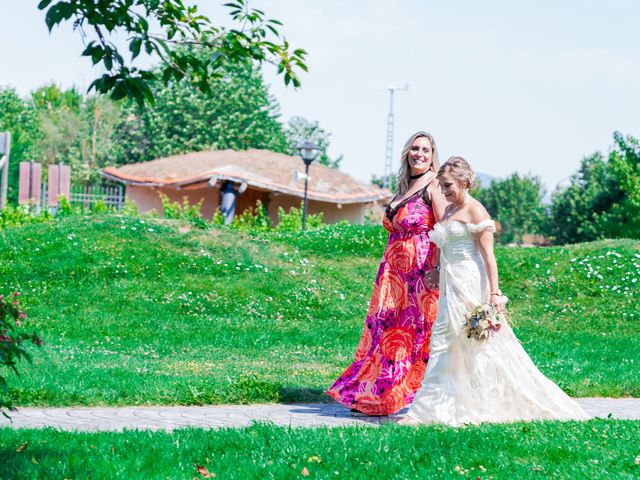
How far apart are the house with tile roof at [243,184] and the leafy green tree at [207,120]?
10.7m

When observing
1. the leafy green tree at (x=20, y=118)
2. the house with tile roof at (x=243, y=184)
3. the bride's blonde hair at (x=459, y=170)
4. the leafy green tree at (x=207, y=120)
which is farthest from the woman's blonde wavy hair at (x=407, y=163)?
the leafy green tree at (x=20, y=118)

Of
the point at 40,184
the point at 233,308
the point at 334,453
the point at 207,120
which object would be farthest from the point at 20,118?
the point at 334,453

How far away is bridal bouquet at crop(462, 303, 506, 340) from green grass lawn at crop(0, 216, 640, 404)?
2.30 m

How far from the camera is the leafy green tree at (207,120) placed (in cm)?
4794

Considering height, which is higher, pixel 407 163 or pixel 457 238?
pixel 407 163

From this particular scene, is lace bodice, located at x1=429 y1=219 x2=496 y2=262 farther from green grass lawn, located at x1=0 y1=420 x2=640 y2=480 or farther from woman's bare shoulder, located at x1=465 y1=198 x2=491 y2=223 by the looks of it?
green grass lawn, located at x1=0 y1=420 x2=640 y2=480

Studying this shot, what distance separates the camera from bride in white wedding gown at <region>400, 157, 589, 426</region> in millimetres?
7457

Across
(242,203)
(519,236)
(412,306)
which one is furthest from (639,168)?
(519,236)

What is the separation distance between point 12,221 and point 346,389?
1483 centimetres

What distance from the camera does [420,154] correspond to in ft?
26.8

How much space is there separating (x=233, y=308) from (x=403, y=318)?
8.05 meters

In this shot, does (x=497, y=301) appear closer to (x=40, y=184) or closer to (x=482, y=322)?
(x=482, y=322)

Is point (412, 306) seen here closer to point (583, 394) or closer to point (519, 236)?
point (583, 394)

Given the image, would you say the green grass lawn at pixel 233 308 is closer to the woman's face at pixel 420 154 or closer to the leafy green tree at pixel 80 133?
the woman's face at pixel 420 154
